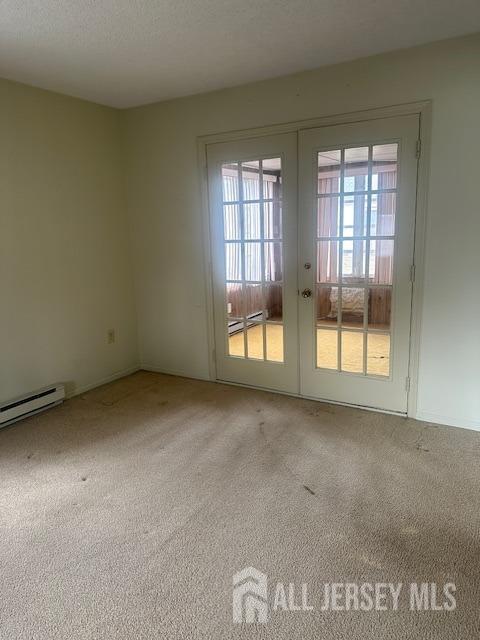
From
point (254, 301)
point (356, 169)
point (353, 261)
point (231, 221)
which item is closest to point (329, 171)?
point (356, 169)

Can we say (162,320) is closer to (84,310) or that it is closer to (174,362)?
(174,362)

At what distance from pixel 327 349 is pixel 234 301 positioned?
36.5 inches

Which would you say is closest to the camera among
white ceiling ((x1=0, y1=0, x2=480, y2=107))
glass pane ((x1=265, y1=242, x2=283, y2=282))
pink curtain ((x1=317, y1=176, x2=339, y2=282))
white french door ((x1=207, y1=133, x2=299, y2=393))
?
white ceiling ((x1=0, y1=0, x2=480, y2=107))

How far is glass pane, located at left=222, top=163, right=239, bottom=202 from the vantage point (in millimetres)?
3654

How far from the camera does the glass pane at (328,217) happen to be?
3.25 meters

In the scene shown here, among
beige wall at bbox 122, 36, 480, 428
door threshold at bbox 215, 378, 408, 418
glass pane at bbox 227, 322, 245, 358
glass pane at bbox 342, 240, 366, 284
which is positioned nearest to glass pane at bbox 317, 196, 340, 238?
glass pane at bbox 342, 240, 366, 284

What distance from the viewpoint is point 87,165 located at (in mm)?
3850

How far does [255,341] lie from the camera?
387 cm

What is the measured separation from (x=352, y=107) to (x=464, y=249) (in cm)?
126

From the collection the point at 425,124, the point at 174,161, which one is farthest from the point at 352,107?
the point at 174,161

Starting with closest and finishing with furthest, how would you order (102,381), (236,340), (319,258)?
(319,258), (236,340), (102,381)

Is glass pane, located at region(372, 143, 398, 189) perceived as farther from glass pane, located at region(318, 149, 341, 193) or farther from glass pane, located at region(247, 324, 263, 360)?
glass pane, located at region(247, 324, 263, 360)

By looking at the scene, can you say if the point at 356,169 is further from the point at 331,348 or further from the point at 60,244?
the point at 60,244

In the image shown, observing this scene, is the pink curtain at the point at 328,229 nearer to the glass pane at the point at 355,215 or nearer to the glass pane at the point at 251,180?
the glass pane at the point at 355,215
